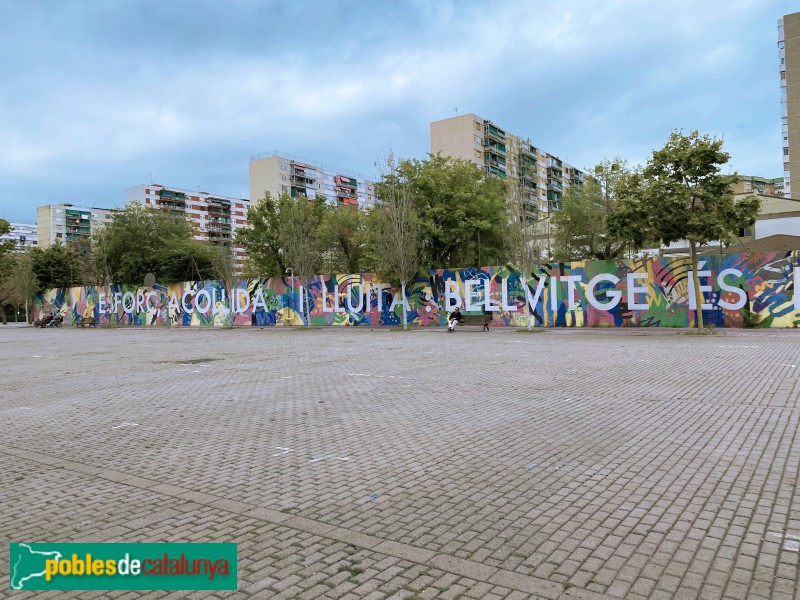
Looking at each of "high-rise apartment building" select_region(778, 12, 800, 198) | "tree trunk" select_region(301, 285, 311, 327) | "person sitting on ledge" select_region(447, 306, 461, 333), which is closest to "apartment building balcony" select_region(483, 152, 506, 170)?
"high-rise apartment building" select_region(778, 12, 800, 198)

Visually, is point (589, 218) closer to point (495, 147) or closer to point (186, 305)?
point (186, 305)

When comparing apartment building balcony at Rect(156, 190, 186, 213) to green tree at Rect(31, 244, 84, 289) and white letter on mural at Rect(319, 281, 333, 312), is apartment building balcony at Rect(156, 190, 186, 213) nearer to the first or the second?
green tree at Rect(31, 244, 84, 289)

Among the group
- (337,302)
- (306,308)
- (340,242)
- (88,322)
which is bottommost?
(88,322)

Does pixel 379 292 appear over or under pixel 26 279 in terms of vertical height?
under

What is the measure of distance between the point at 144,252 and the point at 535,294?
32771 mm

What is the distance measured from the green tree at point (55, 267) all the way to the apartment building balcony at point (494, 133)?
56.8m

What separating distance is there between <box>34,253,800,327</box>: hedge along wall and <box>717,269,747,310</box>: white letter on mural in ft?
0.10

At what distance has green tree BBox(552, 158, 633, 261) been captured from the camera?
114 feet

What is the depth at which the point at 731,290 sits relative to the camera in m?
20.5

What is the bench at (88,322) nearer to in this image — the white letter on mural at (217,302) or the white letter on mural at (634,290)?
the white letter on mural at (217,302)

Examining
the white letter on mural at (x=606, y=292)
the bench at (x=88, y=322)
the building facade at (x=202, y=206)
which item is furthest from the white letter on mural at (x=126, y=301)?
the building facade at (x=202, y=206)

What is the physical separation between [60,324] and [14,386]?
1543 inches

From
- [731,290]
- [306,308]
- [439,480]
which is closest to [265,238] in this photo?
[306,308]

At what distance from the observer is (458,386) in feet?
30.6
